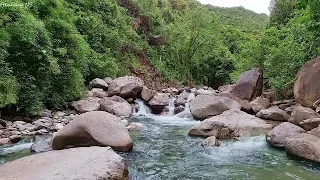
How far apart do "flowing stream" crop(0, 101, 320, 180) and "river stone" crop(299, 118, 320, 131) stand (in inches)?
47.9

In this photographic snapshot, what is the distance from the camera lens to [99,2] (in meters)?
25.0

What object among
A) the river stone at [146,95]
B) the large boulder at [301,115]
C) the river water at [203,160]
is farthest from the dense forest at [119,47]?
the river water at [203,160]

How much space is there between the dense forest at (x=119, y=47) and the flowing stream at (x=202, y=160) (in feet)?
11.6

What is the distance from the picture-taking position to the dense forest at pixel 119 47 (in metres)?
11.1

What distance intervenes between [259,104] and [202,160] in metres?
7.08

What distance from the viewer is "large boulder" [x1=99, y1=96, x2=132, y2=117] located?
14.4 m

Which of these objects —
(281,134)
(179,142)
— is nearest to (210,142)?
(179,142)

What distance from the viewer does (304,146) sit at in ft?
25.6

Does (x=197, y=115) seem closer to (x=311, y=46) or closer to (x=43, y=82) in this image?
(x=311, y=46)

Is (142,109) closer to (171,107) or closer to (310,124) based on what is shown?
(171,107)

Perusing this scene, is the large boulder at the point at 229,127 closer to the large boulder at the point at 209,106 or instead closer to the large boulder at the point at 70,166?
the large boulder at the point at 209,106

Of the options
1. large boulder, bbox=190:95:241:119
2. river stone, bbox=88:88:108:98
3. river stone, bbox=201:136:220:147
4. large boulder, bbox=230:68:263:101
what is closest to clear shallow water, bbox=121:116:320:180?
river stone, bbox=201:136:220:147

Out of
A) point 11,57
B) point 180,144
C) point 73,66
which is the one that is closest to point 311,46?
point 180,144

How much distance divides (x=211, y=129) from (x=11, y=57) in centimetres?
726
